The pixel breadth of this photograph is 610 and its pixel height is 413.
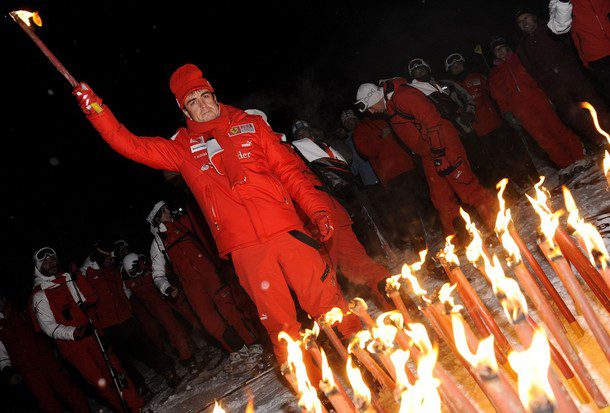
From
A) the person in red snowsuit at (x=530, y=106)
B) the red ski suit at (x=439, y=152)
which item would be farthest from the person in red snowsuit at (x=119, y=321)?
the person in red snowsuit at (x=530, y=106)

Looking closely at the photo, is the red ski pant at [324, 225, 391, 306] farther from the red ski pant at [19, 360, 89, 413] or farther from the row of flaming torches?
the red ski pant at [19, 360, 89, 413]

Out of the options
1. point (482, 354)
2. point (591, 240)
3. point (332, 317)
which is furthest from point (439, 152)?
point (482, 354)

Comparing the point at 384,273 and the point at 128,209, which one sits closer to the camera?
the point at 384,273

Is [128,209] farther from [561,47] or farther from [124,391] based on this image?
[561,47]

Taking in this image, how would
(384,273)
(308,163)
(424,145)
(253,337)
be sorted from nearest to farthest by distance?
(384,273)
(308,163)
(424,145)
(253,337)

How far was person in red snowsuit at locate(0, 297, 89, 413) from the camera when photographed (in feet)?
20.9

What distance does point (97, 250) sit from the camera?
735cm

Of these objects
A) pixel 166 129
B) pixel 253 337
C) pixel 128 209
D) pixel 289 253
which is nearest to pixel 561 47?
pixel 289 253

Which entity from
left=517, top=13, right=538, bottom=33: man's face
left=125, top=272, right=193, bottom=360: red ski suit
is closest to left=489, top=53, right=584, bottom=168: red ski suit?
left=517, top=13, right=538, bottom=33: man's face

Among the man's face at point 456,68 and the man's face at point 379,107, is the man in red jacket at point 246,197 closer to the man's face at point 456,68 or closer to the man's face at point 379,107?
the man's face at point 379,107

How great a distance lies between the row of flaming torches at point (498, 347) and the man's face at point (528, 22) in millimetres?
4839

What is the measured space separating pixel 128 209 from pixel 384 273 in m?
11.4

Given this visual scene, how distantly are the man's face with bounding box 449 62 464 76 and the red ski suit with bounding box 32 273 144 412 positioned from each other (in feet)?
22.2

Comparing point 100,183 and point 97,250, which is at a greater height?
point 100,183
